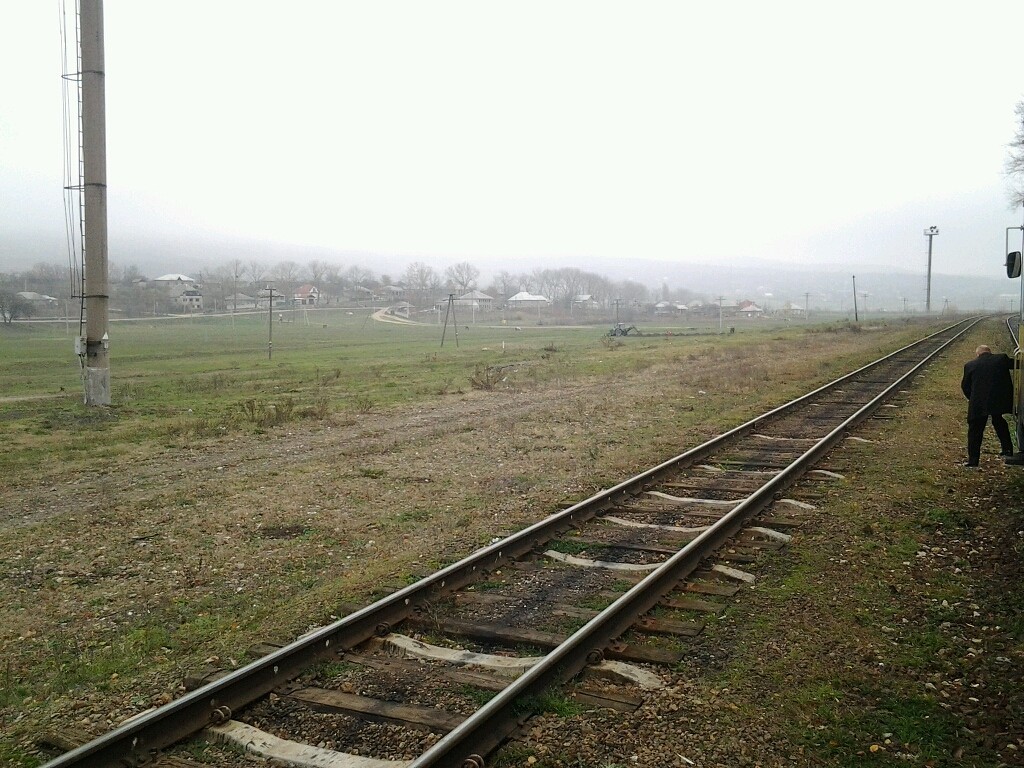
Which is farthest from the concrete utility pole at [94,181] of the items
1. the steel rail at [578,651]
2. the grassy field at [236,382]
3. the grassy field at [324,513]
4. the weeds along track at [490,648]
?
the steel rail at [578,651]

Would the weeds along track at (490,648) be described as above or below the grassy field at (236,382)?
below

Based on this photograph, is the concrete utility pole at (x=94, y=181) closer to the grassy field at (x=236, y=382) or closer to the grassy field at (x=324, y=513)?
the grassy field at (x=236, y=382)

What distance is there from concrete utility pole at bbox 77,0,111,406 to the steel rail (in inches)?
722

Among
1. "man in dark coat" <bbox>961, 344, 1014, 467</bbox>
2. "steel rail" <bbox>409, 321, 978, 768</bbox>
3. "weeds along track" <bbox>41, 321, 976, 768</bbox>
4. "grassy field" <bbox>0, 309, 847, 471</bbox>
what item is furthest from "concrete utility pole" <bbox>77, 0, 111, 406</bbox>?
"man in dark coat" <bbox>961, 344, 1014, 467</bbox>

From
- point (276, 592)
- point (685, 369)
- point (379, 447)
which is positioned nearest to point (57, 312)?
point (685, 369)

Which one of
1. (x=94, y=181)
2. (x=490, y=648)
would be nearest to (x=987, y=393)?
(x=490, y=648)

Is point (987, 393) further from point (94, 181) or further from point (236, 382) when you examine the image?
point (236, 382)

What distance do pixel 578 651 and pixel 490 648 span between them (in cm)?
73

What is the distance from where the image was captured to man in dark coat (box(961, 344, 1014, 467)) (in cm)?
1184

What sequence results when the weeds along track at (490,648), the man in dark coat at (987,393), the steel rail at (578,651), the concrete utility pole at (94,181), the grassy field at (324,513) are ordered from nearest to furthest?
the steel rail at (578,651) < the weeds along track at (490,648) < the grassy field at (324,513) < the man in dark coat at (987,393) < the concrete utility pole at (94,181)

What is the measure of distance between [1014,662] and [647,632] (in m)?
2.62

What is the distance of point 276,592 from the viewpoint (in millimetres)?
7746

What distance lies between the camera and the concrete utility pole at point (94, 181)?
2161cm

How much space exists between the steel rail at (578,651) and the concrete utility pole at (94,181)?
722 inches
